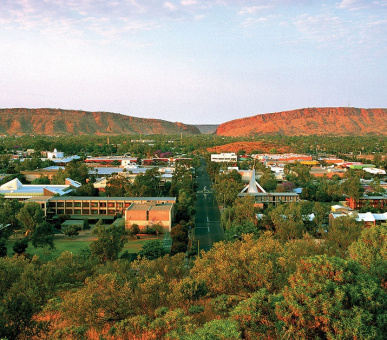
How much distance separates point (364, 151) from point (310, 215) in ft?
249

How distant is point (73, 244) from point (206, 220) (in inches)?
477

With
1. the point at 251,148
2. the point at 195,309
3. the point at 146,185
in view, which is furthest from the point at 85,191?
the point at 251,148

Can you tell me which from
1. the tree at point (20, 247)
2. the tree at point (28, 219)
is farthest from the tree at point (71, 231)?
the tree at point (20, 247)

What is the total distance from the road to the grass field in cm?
390

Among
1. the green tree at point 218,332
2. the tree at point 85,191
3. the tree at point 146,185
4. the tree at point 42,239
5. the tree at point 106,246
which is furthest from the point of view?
the tree at point 85,191

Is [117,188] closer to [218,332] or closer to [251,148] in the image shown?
[218,332]

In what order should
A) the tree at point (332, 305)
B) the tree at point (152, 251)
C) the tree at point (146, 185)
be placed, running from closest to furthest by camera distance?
the tree at point (332, 305) < the tree at point (152, 251) < the tree at point (146, 185)

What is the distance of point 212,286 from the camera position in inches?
546

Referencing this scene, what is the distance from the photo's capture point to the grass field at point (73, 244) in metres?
25.5

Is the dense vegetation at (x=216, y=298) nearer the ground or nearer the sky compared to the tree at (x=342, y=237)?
nearer the sky

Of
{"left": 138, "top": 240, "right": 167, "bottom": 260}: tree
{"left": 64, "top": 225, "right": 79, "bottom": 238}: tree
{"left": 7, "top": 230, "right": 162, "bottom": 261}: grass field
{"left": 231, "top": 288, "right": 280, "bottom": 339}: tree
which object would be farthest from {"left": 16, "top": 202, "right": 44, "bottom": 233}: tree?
{"left": 231, "top": 288, "right": 280, "bottom": 339}: tree

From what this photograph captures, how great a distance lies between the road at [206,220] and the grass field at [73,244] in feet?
12.8

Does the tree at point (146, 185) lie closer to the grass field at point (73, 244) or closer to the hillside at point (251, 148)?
the grass field at point (73, 244)

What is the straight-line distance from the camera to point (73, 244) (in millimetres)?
27875
